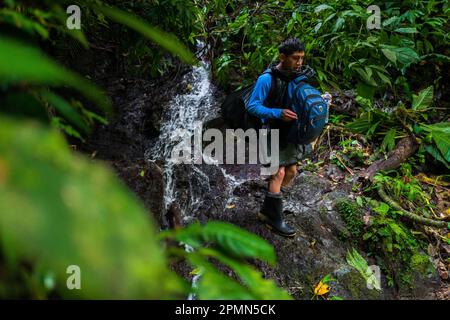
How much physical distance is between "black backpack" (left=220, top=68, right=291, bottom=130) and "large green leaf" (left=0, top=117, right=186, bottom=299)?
3.10 meters

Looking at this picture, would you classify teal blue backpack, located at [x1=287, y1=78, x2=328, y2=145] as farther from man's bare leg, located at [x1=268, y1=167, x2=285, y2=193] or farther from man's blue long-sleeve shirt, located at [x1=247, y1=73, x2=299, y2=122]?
man's bare leg, located at [x1=268, y1=167, x2=285, y2=193]

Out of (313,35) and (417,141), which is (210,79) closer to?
(313,35)

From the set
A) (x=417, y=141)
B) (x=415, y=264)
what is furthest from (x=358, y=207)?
(x=417, y=141)

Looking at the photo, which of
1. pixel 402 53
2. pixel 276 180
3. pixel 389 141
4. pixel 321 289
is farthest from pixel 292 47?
pixel 389 141

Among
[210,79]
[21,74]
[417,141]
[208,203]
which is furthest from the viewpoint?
[210,79]

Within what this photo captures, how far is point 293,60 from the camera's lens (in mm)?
3445

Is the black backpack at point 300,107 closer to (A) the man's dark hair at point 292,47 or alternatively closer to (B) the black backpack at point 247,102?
(B) the black backpack at point 247,102

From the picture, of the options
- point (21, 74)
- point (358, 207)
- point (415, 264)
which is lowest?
point (415, 264)

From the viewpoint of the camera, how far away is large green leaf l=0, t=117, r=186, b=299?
0.49m

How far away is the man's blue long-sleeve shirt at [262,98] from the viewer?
342cm

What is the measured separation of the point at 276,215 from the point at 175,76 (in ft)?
11.5

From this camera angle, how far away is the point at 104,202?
562mm

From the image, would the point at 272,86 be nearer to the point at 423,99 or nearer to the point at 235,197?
the point at 235,197
